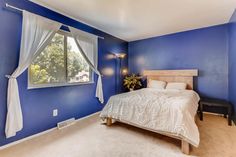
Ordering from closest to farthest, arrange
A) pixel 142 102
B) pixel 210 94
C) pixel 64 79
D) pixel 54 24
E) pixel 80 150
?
pixel 80 150 < pixel 142 102 < pixel 54 24 < pixel 64 79 < pixel 210 94

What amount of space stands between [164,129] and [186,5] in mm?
2340

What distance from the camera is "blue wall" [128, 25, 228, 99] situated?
3.58 meters

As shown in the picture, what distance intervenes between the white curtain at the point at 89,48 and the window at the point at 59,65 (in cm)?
15

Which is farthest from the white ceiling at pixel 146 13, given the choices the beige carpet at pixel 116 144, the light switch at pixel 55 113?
the beige carpet at pixel 116 144

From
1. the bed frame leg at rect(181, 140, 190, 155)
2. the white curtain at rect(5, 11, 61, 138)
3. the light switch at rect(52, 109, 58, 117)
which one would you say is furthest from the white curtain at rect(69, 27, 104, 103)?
the bed frame leg at rect(181, 140, 190, 155)

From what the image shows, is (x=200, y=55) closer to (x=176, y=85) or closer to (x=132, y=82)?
(x=176, y=85)

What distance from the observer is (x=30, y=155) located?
186cm

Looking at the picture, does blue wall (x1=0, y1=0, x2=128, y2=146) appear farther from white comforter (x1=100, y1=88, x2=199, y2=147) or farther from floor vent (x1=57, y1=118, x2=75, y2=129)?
white comforter (x1=100, y1=88, x2=199, y2=147)

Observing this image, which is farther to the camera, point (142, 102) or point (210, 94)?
point (210, 94)

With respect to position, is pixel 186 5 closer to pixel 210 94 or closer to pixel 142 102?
pixel 142 102

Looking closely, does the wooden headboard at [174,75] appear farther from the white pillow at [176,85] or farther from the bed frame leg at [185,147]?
the bed frame leg at [185,147]

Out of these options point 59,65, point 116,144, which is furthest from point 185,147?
point 59,65

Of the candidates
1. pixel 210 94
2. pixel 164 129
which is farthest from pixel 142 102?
pixel 210 94

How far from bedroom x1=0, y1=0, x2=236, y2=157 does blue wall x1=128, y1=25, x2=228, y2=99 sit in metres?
0.02
